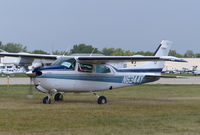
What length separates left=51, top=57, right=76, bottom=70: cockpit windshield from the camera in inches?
816

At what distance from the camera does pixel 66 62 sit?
20.9 metres

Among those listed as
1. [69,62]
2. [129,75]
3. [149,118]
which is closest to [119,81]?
[129,75]

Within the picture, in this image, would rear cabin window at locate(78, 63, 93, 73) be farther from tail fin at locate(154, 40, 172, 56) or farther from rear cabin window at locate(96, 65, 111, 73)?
tail fin at locate(154, 40, 172, 56)

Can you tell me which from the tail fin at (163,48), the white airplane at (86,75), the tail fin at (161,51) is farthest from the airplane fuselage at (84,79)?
the tail fin at (163,48)

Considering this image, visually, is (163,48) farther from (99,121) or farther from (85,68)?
(99,121)

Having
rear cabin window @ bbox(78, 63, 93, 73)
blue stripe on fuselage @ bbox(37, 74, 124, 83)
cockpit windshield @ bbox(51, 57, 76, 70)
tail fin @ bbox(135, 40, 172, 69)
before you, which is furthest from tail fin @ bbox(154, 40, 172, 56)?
cockpit windshield @ bbox(51, 57, 76, 70)

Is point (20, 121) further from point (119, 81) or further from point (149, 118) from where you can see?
point (119, 81)

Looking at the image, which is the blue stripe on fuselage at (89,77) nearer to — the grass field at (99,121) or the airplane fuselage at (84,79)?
the airplane fuselage at (84,79)

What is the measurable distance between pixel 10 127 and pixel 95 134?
2450 mm

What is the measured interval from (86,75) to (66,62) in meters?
1.33

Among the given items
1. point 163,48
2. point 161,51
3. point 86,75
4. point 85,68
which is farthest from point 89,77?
point 163,48

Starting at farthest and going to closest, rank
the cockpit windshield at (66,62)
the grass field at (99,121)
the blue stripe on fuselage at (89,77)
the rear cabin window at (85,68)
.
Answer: the rear cabin window at (85,68)
the cockpit windshield at (66,62)
the blue stripe on fuselage at (89,77)
the grass field at (99,121)

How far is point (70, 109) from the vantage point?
17.7m

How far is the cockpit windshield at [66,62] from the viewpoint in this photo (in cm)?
2072
